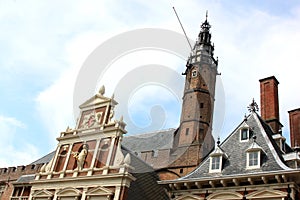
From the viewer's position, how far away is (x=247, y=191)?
630 inches

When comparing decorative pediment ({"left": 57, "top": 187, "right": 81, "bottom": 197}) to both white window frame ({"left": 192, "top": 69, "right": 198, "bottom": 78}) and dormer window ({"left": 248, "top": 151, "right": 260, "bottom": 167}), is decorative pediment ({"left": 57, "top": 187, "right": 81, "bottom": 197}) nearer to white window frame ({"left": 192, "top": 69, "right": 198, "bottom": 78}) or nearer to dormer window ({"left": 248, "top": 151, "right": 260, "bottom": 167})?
dormer window ({"left": 248, "top": 151, "right": 260, "bottom": 167})

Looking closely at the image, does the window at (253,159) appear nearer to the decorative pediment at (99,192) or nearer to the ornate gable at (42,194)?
the decorative pediment at (99,192)

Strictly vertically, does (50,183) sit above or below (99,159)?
below

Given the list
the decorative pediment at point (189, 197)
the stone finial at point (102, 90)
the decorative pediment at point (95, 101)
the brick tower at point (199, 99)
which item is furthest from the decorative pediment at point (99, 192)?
the brick tower at point (199, 99)

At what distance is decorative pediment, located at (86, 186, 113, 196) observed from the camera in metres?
20.0

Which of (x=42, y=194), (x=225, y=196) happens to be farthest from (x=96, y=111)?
(x=225, y=196)

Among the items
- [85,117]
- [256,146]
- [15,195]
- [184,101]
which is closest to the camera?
[256,146]

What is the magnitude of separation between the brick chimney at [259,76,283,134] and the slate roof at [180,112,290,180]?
6.18 ft

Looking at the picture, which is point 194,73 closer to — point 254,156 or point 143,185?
point 143,185

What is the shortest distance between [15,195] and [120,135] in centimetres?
1177

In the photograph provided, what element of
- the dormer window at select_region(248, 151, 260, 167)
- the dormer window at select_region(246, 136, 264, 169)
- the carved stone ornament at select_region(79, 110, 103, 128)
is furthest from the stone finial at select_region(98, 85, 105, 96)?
the dormer window at select_region(248, 151, 260, 167)

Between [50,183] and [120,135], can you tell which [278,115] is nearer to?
[120,135]

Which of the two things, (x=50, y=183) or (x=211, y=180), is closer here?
(x=211, y=180)

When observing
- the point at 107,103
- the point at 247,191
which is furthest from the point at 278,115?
the point at 107,103
